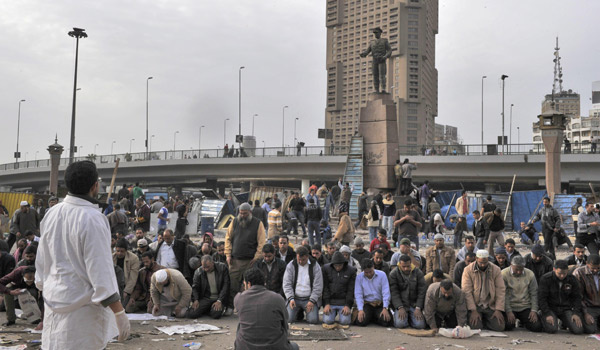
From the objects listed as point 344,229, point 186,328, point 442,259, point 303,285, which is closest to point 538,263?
point 442,259

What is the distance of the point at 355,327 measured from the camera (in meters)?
8.61

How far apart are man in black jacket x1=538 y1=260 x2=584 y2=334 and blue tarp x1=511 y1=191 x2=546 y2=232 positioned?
11.5m

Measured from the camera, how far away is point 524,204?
64.5ft

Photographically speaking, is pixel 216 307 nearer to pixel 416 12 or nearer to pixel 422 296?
pixel 422 296

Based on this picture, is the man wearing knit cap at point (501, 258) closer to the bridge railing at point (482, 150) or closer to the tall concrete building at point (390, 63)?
the bridge railing at point (482, 150)

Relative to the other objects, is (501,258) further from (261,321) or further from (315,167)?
(315,167)

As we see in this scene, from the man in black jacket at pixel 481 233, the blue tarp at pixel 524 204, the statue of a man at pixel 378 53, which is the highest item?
the statue of a man at pixel 378 53

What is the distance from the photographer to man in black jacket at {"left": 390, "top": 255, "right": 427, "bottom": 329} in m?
8.63

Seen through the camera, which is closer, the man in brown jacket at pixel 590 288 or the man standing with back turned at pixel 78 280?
the man standing with back turned at pixel 78 280

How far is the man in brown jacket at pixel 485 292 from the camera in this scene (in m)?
8.40

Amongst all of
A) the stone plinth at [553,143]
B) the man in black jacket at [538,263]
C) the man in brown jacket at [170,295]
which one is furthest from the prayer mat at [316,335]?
the stone plinth at [553,143]

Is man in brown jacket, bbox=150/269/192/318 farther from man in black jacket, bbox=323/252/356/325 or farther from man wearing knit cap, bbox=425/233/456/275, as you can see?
man wearing knit cap, bbox=425/233/456/275

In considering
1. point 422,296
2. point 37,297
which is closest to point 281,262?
point 422,296

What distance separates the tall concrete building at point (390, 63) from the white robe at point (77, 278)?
108057 mm
